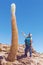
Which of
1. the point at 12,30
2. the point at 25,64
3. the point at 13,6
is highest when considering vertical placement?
the point at 13,6

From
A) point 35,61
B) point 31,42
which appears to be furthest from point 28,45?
point 35,61

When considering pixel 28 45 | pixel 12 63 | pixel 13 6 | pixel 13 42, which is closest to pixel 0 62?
pixel 12 63

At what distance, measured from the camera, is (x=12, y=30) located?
22.5 metres

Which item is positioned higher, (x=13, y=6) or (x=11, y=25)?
(x=13, y=6)

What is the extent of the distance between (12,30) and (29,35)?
250cm

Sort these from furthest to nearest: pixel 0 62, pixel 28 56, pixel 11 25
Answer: pixel 28 56
pixel 11 25
pixel 0 62

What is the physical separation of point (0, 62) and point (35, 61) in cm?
442

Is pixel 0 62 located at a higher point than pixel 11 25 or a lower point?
lower

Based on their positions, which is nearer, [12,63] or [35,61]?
[12,63]

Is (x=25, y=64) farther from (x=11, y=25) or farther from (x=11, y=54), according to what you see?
(x=11, y=25)

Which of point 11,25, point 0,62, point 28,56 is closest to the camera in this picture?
point 0,62

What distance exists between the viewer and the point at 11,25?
22.8m

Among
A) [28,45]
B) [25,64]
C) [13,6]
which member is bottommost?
[25,64]

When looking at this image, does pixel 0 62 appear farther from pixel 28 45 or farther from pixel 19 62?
pixel 28 45
